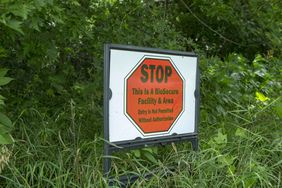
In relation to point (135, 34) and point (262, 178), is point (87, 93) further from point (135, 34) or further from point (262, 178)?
point (262, 178)

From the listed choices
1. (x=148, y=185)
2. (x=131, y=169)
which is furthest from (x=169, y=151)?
(x=148, y=185)

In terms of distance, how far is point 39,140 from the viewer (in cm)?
328

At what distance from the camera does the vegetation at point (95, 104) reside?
2748 millimetres

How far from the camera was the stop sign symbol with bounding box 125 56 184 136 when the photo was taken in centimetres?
275

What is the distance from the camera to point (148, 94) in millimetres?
2850

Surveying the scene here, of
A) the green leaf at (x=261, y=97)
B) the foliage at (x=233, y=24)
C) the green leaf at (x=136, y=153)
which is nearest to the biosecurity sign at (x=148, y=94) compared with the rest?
the green leaf at (x=136, y=153)

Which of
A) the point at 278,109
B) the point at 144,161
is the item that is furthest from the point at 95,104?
the point at 278,109

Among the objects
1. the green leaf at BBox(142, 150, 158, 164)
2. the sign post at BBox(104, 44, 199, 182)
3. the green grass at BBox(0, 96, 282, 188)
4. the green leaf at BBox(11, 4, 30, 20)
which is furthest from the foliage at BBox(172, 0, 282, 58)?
the green leaf at BBox(11, 4, 30, 20)

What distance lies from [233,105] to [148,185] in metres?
2.06

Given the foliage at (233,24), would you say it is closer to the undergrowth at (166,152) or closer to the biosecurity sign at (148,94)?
the undergrowth at (166,152)

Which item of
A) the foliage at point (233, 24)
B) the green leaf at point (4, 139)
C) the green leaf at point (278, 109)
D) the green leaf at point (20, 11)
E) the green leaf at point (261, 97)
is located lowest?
the green leaf at point (4, 139)

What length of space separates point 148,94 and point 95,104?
1.20 meters

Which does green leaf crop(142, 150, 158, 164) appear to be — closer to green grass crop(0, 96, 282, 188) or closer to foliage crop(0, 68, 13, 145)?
green grass crop(0, 96, 282, 188)

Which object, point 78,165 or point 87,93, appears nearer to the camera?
point 78,165
